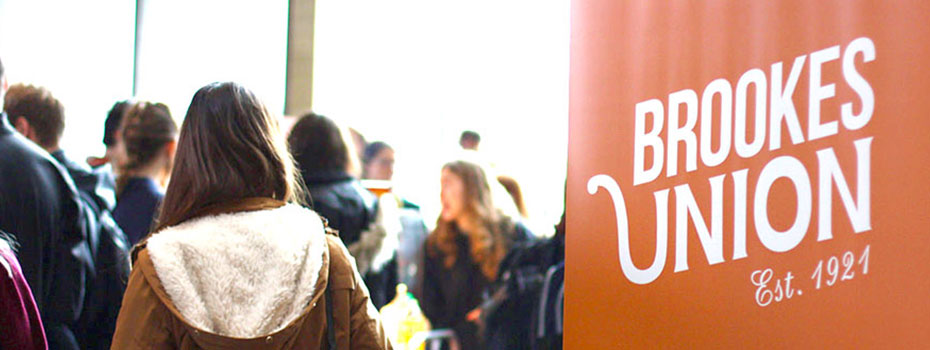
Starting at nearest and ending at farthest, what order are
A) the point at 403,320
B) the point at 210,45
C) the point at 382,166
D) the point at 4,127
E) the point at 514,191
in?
the point at 4,127 → the point at 514,191 → the point at 403,320 → the point at 382,166 → the point at 210,45

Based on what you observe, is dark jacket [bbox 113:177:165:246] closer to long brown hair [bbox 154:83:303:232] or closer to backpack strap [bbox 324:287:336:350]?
long brown hair [bbox 154:83:303:232]

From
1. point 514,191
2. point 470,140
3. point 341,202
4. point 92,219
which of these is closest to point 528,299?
point 341,202

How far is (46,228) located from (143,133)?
2.12 feet

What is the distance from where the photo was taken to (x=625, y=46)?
9.21 feet

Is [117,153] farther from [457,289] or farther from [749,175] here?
[749,175]

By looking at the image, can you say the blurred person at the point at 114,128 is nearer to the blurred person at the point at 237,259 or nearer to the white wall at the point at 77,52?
the blurred person at the point at 237,259

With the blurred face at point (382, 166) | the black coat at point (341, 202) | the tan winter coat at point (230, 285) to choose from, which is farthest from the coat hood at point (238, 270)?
the blurred face at point (382, 166)

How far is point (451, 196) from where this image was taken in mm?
4953

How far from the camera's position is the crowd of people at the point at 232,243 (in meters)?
2.24

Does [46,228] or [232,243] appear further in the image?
[46,228]

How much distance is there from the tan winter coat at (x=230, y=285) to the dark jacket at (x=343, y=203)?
1742 mm

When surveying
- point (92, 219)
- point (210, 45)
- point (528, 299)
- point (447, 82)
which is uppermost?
point (210, 45)

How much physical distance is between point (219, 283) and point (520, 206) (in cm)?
322

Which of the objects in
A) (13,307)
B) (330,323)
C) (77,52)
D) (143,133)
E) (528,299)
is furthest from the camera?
(77,52)
